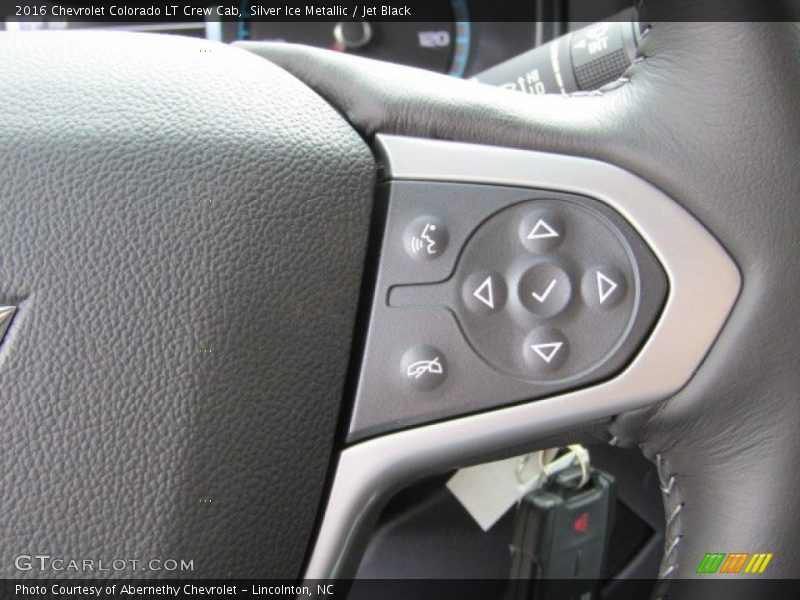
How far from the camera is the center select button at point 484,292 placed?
543 millimetres

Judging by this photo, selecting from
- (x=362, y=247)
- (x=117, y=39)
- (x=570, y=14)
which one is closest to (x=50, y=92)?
(x=117, y=39)

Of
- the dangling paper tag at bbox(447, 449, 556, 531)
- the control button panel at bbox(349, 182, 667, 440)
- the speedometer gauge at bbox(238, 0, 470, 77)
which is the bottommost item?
the dangling paper tag at bbox(447, 449, 556, 531)

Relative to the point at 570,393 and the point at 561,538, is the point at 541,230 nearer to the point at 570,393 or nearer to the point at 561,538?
the point at 570,393

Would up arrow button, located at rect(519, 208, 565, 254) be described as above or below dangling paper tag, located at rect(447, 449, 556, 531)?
above

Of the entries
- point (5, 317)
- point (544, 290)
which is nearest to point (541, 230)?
point (544, 290)

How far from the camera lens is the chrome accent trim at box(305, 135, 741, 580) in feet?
1.77

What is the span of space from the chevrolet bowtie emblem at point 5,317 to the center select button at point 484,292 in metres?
0.26

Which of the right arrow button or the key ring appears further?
the key ring

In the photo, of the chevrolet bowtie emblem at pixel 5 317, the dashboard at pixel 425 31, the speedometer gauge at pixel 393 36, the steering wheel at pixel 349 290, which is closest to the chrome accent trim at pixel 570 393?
the steering wheel at pixel 349 290

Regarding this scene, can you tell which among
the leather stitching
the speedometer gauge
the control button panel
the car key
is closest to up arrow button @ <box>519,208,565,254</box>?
the control button panel

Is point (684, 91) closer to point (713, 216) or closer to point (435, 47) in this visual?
point (713, 216)

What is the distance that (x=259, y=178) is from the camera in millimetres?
514

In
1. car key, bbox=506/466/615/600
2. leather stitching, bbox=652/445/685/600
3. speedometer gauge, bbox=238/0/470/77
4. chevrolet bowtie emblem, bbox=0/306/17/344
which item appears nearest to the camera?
chevrolet bowtie emblem, bbox=0/306/17/344

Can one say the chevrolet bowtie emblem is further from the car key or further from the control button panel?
the car key
